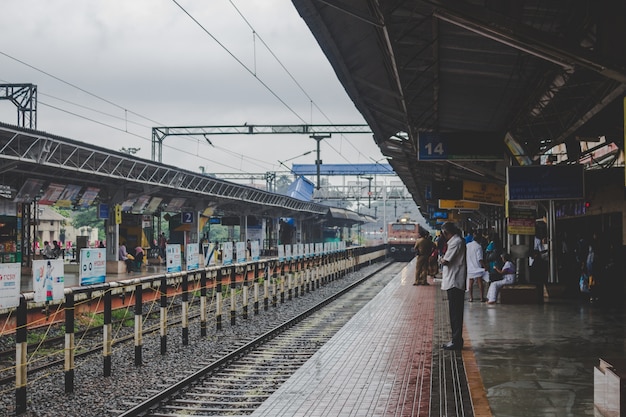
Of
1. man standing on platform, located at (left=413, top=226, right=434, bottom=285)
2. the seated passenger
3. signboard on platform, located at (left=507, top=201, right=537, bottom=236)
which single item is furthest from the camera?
man standing on platform, located at (left=413, top=226, right=434, bottom=285)

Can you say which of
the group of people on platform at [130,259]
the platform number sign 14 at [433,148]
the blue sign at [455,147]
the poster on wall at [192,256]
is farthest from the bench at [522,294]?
the group of people on platform at [130,259]

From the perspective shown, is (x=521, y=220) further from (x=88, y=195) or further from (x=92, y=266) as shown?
(x=88, y=195)

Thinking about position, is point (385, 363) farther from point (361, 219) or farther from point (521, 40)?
point (361, 219)

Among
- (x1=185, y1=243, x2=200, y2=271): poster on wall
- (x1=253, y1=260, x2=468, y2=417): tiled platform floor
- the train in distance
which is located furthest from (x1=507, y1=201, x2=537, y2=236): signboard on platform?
the train in distance

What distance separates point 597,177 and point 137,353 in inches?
450

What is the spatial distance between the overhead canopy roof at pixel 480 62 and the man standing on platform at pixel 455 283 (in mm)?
Result: 2498

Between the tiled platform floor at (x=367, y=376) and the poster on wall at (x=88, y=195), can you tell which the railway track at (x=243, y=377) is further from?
the poster on wall at (x=88, y=195)

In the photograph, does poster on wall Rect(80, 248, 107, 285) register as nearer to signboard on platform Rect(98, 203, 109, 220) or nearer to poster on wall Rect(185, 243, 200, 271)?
poster on wall Rect(185, 243, 200, 271)

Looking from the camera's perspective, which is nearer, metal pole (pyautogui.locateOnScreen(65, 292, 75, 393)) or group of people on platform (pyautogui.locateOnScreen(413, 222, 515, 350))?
metal pole (pyautogui.locateOnScreen(65, 292, 75, 393))

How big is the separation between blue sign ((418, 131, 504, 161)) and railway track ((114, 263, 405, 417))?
396 centimetres

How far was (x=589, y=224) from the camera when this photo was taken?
21172mm

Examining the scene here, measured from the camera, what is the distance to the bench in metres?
15.4

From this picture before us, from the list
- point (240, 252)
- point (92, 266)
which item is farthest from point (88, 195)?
point (92, 266)

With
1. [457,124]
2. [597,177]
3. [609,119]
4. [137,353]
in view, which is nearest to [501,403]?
[137,353]
